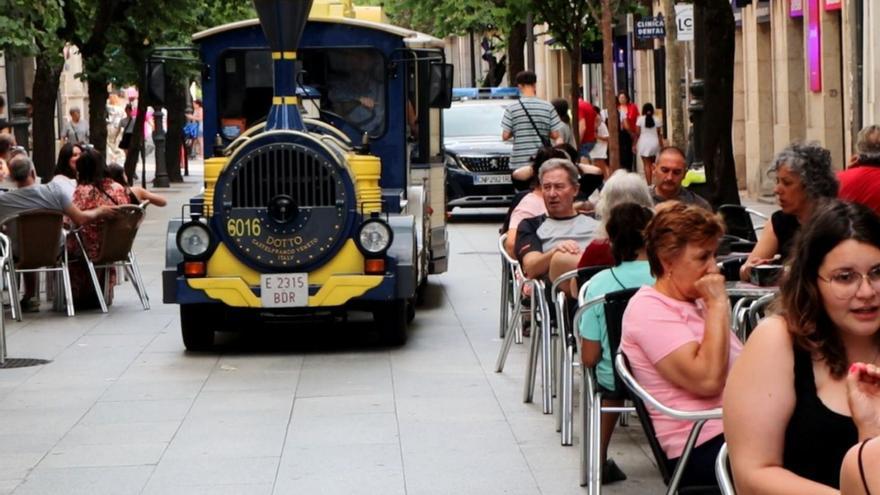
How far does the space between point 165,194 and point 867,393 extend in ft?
122

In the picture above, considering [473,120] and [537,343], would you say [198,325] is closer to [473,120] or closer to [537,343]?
[537,343]

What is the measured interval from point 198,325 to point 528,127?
18.3ft

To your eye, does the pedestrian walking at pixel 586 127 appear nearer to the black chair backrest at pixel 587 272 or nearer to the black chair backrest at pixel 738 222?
the black chair backrest at pixel 738 222

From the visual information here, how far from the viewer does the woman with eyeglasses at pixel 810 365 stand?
4.55 metres

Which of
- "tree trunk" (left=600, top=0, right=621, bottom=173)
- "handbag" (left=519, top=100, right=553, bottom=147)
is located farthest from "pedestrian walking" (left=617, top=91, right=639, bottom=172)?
"handbag" (left=519, top=100, right=553, bottom=147)

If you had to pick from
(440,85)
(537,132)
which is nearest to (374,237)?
(440,85)

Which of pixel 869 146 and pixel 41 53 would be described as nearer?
pixel 869 146

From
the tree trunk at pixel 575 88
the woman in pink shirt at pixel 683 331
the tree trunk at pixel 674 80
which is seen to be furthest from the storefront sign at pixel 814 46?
the woman in pink shirt at pixel 683 331

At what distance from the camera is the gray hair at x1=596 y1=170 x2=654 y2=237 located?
30.0ft

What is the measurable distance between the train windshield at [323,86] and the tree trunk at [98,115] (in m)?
14.7

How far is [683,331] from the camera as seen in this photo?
666cm

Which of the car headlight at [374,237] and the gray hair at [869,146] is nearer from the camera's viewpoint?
the gray hair at [869,146]

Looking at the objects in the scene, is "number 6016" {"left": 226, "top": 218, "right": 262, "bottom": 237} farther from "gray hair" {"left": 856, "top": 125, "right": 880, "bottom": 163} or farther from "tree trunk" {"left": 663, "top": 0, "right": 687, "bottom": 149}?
"tree trunk" {"left": 663, "top": 0, "right": 687, "bottom": 149}

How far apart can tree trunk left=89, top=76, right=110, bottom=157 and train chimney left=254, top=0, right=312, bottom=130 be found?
1627 centimetres
